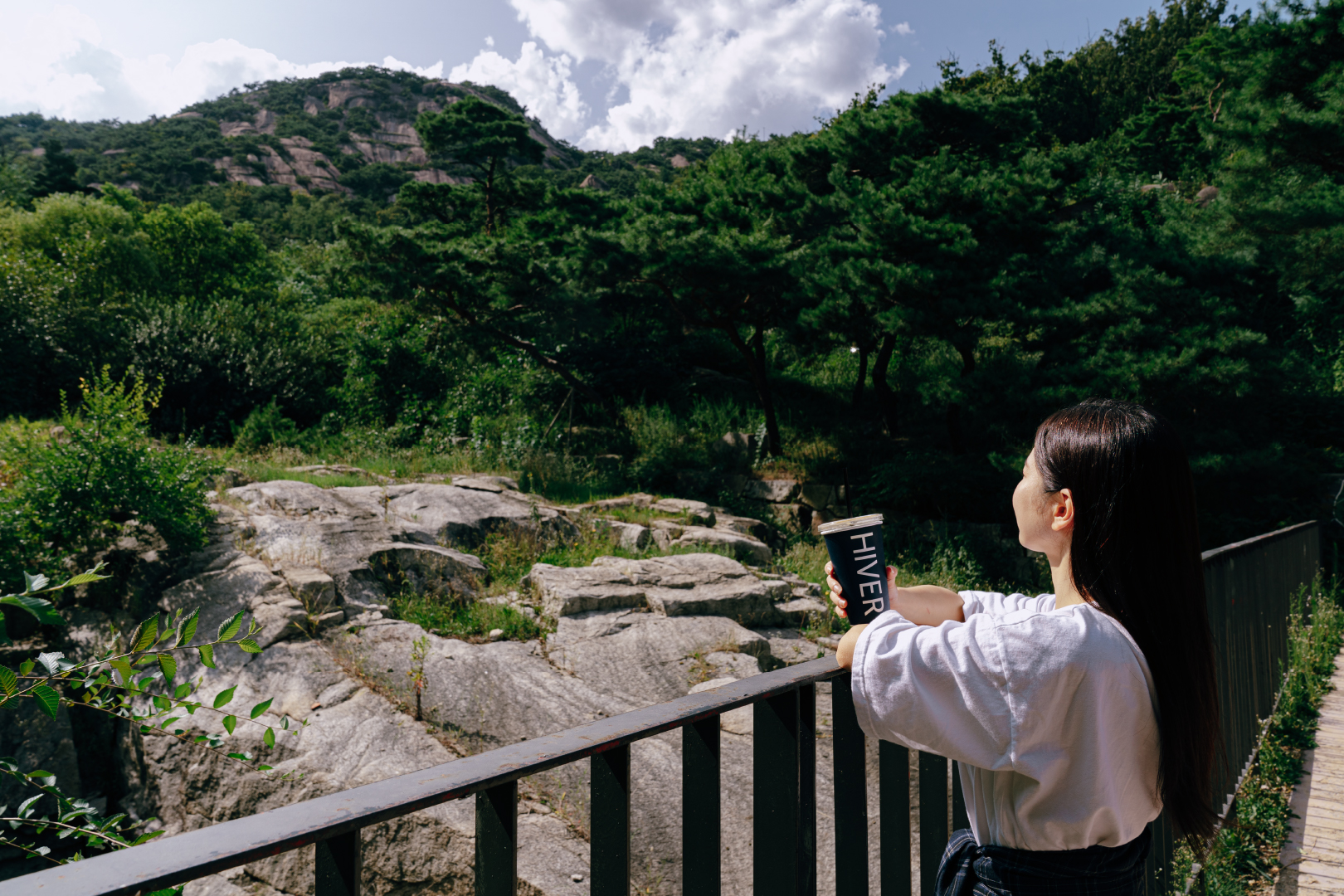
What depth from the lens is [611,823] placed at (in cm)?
92

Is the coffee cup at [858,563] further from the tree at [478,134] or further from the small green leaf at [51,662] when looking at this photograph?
the tree at [478,134]

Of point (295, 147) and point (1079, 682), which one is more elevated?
point (295, 147)

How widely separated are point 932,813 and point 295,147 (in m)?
75.4

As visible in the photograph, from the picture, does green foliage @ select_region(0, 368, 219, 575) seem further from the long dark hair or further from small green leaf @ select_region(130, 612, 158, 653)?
the long dark hair

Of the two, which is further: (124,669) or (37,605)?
(124,669)

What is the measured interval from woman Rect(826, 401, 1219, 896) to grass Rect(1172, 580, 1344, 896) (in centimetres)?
186

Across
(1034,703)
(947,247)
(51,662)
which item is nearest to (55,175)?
(947,247)

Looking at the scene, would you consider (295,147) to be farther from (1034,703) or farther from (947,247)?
(1034,703)

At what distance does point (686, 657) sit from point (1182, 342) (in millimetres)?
7908

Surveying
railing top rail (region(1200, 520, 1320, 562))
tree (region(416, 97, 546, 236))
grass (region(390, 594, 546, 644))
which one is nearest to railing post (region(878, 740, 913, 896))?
railing top rail (region(1200, 520, 1320, 562))

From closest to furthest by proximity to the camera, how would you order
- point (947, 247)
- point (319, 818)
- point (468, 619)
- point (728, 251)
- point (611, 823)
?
point (319, 818) → point (611, 823) → point (468, 619) → point (947, 247) → point (728, 251)

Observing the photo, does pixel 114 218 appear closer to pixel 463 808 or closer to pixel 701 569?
pixel 701 569

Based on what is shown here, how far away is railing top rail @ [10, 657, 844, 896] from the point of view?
0.53 meters

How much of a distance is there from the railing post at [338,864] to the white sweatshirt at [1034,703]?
62cm
